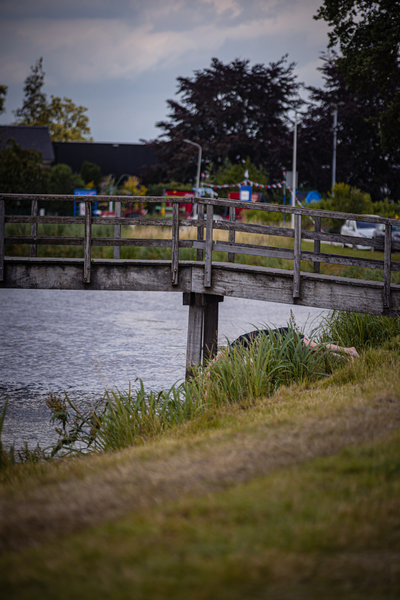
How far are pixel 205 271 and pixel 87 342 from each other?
5.66 metres

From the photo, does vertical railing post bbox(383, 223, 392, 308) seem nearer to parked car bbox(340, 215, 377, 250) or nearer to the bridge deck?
the bridge deck

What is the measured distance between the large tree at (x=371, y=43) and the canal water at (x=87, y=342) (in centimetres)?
804

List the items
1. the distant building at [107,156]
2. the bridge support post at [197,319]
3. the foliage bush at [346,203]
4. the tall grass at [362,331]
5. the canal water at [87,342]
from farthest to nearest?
1. the distant building at [107,156]
2. the foliage bush at [346,203]
3. the bridge support post at [197,319]
4. the canal water at [87,342]
5. the tall grass at [362,331]

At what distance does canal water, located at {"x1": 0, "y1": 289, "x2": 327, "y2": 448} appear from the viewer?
10.4 meters

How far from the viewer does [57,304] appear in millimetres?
21516

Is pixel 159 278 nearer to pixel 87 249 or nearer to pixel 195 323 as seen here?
pixel 195 323

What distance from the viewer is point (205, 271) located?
10578 millimetres

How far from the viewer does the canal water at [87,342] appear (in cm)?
1039

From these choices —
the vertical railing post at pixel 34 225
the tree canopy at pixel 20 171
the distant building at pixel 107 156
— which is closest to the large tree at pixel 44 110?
the distant building at pixel 107 156

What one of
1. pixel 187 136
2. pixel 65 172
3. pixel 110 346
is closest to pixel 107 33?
pixel 187 136

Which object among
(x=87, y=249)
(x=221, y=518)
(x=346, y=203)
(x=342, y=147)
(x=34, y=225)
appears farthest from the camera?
(x=342, y=147)

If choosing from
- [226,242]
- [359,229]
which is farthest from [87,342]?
[359,229]

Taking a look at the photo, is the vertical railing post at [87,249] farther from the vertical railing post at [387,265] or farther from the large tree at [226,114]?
the large tree at [226,114]

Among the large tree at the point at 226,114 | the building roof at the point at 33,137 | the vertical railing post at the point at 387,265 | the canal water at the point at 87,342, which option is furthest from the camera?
the building roof at the point at 33,137
